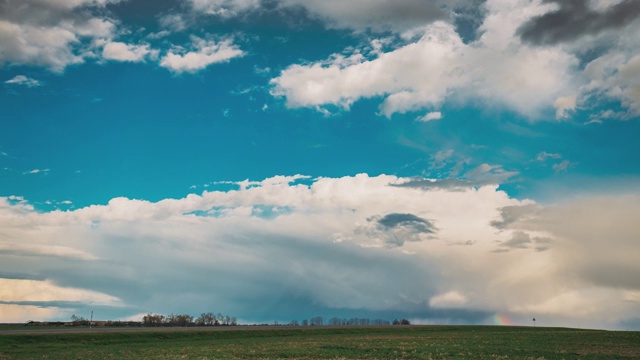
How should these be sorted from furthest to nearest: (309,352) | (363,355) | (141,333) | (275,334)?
(275,334) → (141,333) → (309,352) → (363,355)

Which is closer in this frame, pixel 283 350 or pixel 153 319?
pixel 283 350

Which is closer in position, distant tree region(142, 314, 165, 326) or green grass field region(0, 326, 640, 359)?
green grass field region(0, 326, 640, 359)

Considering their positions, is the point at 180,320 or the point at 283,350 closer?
the point at 283,350

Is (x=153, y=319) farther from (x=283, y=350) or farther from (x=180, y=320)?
(x=283, y=350)

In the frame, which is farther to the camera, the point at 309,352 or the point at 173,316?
the point at 173,316

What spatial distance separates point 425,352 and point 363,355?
6581 mm

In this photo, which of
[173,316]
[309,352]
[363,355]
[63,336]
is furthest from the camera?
[173,316]

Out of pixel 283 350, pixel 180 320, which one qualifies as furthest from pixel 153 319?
pixel 283 350

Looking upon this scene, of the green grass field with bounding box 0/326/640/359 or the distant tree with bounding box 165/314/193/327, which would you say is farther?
the distant tree with bounding box 165/314/193/327

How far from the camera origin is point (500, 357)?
137ft

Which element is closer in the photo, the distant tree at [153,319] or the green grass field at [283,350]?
the green grass field at [283,350]

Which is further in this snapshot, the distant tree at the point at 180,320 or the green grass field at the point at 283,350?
the distant tree at the point at 180,320

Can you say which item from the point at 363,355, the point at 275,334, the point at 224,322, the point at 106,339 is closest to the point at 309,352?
the point at 363,355

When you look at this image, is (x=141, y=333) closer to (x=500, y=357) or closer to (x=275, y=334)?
(x=275, y=334)
